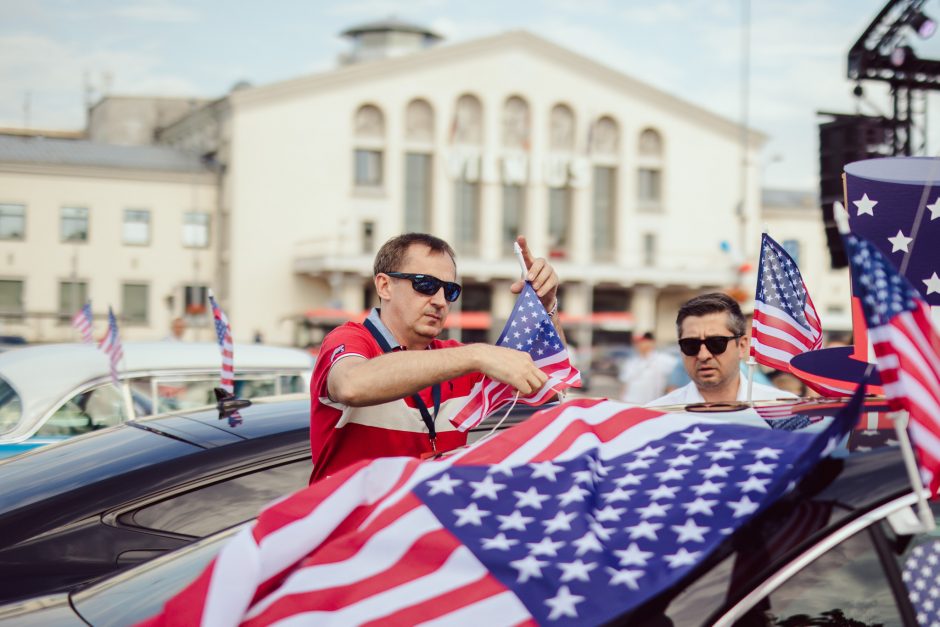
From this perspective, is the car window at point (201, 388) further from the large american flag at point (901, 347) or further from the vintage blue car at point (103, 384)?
the large american flag at point (901, 347)

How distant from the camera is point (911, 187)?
3.04m

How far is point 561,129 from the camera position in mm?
55781

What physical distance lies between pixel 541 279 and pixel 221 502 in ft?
5.29

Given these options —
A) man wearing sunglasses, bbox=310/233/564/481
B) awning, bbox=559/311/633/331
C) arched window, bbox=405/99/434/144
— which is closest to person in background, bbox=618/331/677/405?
man wearing sunglasses, bbox=310/233/564/481

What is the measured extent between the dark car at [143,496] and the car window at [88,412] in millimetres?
2281

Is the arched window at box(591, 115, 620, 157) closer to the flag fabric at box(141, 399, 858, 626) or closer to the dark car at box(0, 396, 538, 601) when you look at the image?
the dark car at box(0, 396, 538, 601)

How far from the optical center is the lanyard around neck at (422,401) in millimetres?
3455

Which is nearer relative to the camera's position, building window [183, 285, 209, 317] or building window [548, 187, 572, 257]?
building window [183, 285, 209, 317]

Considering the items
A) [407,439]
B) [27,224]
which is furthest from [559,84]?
[407,439]

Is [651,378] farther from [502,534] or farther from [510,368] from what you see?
[502,534]

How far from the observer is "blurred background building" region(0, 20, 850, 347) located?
50.7m

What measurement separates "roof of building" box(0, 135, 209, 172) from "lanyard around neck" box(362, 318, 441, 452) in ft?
167

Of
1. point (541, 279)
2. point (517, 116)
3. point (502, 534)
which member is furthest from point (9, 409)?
point (517, 116)

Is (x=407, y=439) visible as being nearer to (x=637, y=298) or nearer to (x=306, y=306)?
(x=306, y=306)
